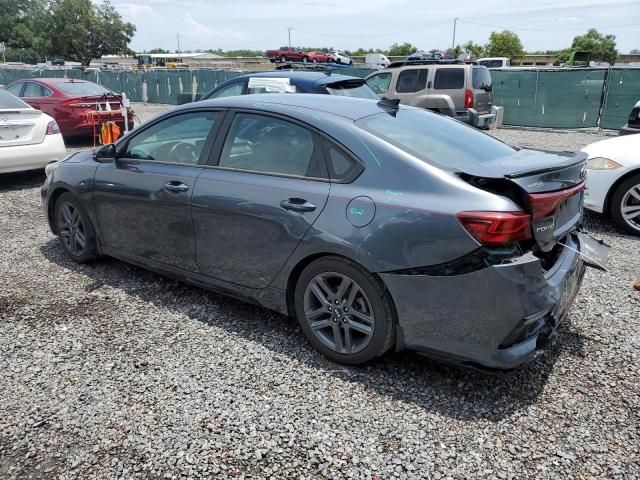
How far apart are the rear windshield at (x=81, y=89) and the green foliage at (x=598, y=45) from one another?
73.6 m

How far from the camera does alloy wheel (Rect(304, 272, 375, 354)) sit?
305 cm

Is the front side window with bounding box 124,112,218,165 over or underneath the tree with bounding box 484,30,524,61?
underneath

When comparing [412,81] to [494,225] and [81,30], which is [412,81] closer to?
[494,225]

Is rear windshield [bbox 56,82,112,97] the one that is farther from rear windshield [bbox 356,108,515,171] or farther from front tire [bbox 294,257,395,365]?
front tire [bbox 294,257,395,365]

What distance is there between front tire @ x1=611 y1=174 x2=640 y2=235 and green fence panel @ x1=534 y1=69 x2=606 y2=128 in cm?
1106

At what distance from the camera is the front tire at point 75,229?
15.3ft

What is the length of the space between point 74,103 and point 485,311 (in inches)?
449

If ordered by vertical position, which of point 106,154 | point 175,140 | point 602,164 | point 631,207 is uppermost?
point 175,140

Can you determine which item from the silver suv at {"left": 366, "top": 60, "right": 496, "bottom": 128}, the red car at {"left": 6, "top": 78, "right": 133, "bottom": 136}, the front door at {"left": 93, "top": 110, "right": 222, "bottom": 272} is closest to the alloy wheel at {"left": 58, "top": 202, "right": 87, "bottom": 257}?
the front door at {"left": 93, "top": 110, "right": 222, "bottom": 272}

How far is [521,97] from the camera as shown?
16.1 m

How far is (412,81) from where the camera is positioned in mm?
13562

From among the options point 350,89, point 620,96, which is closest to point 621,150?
point 350,89

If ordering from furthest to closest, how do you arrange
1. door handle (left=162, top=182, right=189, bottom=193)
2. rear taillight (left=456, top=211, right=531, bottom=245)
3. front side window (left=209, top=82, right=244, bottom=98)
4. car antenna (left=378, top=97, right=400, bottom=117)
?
front side window (left=209, top=82, right=244, bottom=98)
door handle (left=162, top=182, right=189, bottom=193)
car antenna (left=378, top=97, right=400, bottom=117)
rear taillight (left=456, top=211, right=531, bottom=245)

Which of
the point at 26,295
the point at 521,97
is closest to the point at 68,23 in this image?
the point at 521,97
